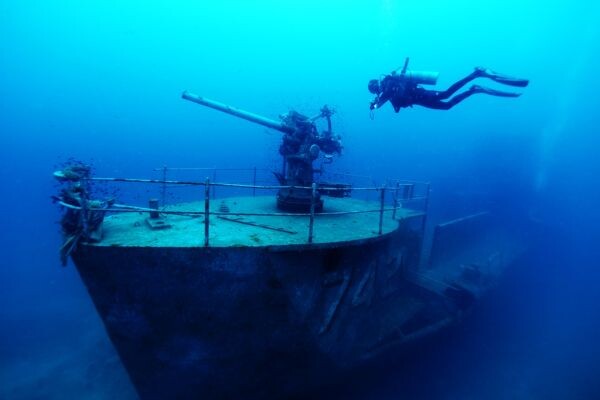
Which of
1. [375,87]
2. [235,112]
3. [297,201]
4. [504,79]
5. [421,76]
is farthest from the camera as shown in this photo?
[297,201]

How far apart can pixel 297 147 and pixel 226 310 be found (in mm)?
5509

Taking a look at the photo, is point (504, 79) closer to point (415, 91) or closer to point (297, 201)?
point (415, 91)

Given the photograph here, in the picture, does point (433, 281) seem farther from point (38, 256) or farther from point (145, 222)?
point (38, 256)

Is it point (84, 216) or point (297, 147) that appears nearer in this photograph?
point (84, 216)

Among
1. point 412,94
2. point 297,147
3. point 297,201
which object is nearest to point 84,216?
point 297,201

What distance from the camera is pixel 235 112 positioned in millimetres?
8906

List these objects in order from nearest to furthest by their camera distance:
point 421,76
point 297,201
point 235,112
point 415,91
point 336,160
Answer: point 421,76 → point 415,91 → point 235,112 → point 297,201 → point 336,160

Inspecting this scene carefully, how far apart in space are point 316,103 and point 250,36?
44.8m

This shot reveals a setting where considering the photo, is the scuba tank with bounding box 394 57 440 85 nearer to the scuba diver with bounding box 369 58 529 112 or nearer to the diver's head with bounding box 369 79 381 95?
the scuba diver with bounding box 369 58 529 112

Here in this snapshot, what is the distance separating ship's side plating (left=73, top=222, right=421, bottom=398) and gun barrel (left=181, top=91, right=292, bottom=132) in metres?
4.64

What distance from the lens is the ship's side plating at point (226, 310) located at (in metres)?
5.04

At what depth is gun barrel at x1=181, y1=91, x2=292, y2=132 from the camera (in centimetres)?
857

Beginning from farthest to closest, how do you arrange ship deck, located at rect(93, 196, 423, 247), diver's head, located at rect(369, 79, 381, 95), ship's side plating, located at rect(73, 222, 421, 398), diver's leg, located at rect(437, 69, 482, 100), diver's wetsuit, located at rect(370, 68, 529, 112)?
diver's head, located at rect(369, 79, 381, 95) < diver's wetsuit, located at rect(370, 68, 529, 112) < diver's leg, located at rect(437, 69, 482, 100) < ship deck, located at rect(93, 196, 423, 247) < ship's side plating, located at rect(73, 222, 421, 398)

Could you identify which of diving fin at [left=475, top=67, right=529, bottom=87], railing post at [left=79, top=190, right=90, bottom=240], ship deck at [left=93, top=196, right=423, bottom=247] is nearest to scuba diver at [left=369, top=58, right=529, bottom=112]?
diving fin at [left=475, top=67, right=529, bottom=87]
